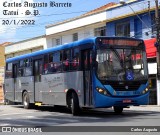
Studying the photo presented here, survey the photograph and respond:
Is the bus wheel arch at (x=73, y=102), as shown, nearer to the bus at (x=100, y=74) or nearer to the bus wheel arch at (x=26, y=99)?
the bus at (x=100, y=74)

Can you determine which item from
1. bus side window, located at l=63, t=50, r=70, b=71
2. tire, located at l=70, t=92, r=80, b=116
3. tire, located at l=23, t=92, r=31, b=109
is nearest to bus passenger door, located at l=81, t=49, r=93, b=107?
tire, located at l=70, t=92, r=80, b=116

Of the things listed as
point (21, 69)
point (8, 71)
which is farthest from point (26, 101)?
point (8, 71)

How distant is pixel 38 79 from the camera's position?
22688 mm

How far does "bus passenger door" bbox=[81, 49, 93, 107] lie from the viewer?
56.4 feet

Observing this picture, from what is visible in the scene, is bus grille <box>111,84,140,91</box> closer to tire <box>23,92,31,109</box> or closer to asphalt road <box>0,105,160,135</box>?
asphalt road <box>0,105,160,135</box>

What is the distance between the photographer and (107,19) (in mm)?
33688

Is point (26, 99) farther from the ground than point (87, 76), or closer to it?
closer to it

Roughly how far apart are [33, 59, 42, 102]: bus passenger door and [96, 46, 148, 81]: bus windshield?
6302mm

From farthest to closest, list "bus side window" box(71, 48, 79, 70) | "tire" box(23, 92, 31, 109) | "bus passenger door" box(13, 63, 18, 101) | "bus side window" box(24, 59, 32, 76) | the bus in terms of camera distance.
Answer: "bus passenger door" box(13, 63, 18, 101)
"tire" box(23, 92, 31, 109)
"bus side window" box(24, 59, 32, 76)
"bus side window" box(71, 48, 79, 70)
the bus

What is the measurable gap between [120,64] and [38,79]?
275 inches

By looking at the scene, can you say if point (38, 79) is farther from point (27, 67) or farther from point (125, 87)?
point (125, 87)

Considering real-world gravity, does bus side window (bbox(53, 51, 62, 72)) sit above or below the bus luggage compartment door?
above

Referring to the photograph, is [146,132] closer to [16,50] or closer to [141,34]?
[141,34]

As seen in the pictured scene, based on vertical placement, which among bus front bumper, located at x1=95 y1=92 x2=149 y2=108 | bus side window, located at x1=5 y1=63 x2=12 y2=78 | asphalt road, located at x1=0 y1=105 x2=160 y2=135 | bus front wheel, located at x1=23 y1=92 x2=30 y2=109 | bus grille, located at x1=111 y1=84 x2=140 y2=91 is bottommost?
asphalt road, located at x1=0 y1=105 x2=160 y2=135
